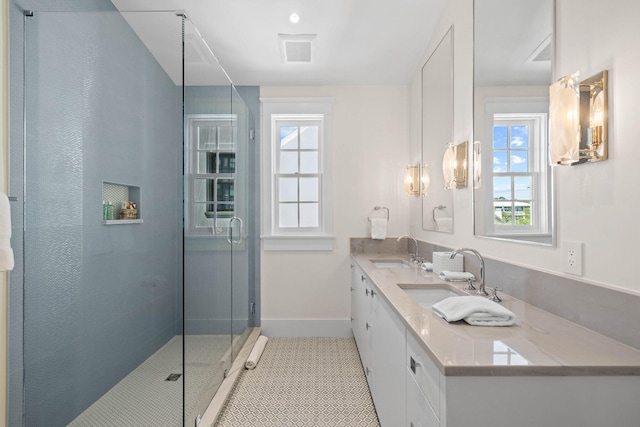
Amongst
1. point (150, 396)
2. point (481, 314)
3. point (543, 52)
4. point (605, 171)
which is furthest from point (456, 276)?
point (150, 396)

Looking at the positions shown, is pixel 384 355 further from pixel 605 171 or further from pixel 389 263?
pixel 389 263

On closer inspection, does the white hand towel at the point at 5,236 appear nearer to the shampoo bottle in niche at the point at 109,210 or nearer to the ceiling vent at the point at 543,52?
the shampoo bottle in niche at the point at 109,210

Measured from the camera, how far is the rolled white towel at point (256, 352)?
2.82 metres

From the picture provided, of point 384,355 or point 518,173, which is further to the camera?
point 384,355

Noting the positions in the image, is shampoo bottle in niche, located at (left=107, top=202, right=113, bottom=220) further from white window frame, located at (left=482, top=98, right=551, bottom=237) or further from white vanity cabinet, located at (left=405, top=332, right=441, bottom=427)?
white window frame, located at (left=482, top=98, right=551, bottom=237)

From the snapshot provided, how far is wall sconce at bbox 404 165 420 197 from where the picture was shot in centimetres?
320

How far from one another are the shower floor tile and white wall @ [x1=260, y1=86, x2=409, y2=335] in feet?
5.41

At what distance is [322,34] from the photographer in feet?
8.88

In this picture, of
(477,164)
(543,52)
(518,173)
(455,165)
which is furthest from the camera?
(455,165)

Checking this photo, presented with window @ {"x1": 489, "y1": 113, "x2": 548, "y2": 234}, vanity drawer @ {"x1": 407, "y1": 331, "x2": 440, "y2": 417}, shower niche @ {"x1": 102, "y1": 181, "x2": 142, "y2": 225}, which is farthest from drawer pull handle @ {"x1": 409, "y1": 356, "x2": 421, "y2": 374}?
shower niche @ {"x1": 102, "y1": 181, "x2": 142, "y2": 225}

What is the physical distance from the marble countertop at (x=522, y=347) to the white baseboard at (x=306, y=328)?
2285 millimetres

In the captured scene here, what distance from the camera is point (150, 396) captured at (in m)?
1.80

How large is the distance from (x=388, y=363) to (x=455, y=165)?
1.25 meters

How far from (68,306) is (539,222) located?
219 centimetres
